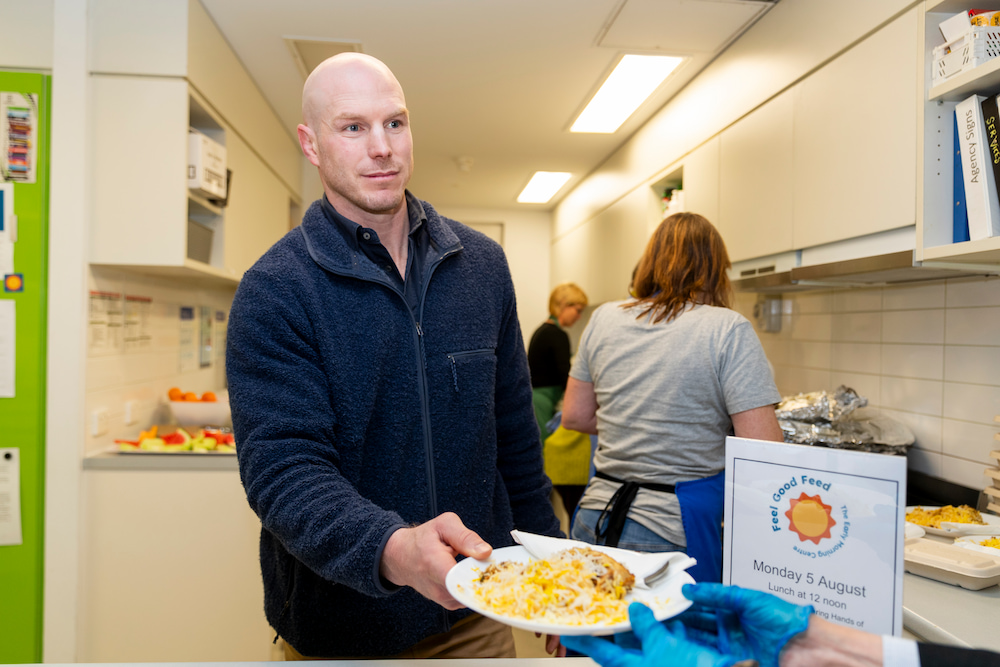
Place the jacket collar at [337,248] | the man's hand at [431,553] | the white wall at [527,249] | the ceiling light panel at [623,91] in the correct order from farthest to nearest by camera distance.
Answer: the white wall at [527,249]
the ceiling light panel at [623,91]
the jacket collar at [337,248]
the man's hand at [431,553]

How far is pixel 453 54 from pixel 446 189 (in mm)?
3045

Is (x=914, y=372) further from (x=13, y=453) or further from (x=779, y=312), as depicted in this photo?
(x=13, y=453)

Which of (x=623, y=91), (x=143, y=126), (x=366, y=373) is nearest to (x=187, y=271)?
(x=143, y=126)

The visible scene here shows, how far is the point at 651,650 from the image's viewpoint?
633mm

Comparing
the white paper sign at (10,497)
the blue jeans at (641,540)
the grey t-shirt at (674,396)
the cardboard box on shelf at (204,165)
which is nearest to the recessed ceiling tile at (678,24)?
the grey t-shirt at (674,396)

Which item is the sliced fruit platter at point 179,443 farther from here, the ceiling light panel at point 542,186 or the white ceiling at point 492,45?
the ceiling light panel at point 542,186

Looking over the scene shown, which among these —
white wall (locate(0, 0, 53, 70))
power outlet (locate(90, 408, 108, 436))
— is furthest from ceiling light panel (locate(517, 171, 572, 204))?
power outlet (locate(90, 408, 108, 436))

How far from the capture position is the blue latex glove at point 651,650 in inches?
24.8

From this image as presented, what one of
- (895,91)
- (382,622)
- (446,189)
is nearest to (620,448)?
(382,622)

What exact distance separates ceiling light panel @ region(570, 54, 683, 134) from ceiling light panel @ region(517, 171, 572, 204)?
1255 mm

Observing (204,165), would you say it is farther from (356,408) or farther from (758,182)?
(758,182)

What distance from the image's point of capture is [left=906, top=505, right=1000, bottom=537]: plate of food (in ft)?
4.74

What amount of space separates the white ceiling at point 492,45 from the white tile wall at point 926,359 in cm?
118

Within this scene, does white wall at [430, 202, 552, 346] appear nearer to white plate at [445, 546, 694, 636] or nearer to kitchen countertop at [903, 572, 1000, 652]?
kitchen countertop at [903, 572, 1000, 652]
